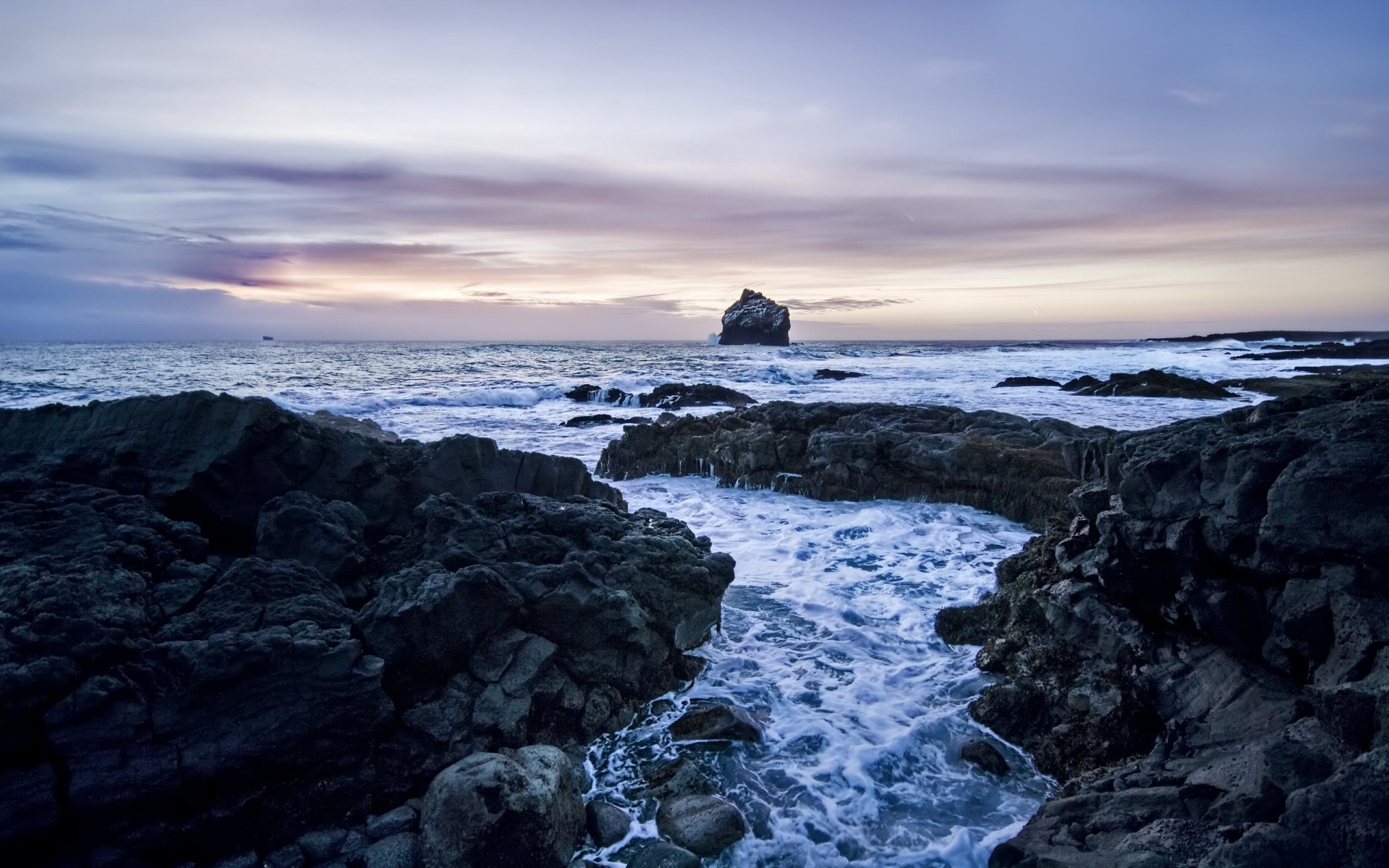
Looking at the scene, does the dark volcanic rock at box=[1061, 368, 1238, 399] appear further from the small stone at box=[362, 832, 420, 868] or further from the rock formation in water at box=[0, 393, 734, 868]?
the small stone at box=[362, 832, 420, 868]

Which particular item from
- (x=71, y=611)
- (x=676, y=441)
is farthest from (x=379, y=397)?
(x=71, y=611)

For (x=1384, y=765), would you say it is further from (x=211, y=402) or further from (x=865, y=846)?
(x=211, y=402)

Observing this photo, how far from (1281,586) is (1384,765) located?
5.72 feet

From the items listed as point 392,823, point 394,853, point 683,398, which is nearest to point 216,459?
point 392,823

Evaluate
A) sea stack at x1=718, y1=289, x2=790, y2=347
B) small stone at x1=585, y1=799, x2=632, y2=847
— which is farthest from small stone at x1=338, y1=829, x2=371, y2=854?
sea stack at x1=718, y1=289, x2=790, y2=347

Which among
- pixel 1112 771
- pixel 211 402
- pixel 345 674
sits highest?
pixel 211 402

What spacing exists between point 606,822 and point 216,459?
5.48 m

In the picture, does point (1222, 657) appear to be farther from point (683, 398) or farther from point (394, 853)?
point (683, 398)

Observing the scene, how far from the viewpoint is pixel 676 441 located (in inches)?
715

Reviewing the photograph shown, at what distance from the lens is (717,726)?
606 cm

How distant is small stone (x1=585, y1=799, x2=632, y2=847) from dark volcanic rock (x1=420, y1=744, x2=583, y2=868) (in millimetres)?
92

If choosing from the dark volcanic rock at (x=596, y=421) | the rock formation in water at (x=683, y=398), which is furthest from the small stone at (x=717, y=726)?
the rock formation in water at (x=683, y=398)

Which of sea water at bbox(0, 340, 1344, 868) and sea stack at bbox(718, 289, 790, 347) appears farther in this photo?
sea stack at bbox(718, 289, 790, 347)

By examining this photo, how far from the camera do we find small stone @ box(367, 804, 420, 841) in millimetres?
4691
